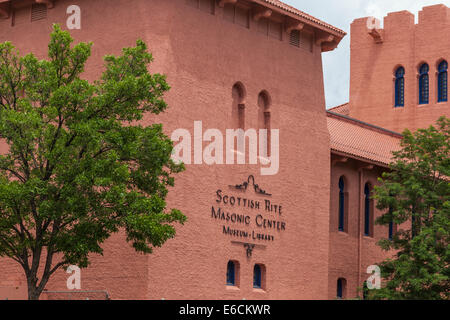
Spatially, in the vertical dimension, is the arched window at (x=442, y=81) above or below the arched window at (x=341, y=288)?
above

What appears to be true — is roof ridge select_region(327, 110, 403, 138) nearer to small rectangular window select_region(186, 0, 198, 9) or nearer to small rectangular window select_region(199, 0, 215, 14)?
small rectangular window select_region(199, 0, 215, 14)

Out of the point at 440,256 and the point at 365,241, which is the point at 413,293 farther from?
the point at 365,241

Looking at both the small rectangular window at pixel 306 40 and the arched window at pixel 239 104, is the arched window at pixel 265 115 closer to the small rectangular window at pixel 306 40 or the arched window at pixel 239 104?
the arched window at pixel 239 104

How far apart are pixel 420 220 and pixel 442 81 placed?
1386cm

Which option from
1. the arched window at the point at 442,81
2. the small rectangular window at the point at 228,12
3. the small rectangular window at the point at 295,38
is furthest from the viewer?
the arched window at the point at 442,81

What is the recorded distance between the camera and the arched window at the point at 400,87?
4309 centimetres

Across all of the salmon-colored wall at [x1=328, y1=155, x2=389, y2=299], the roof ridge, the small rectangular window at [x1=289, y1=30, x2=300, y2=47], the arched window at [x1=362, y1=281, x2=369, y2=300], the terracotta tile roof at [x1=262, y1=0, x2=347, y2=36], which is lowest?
the arched window at [x1=362, y1=281, x2=369, y2=300]

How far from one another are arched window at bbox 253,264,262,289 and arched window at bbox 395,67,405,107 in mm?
17203

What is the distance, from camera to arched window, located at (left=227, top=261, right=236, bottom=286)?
1075 inches

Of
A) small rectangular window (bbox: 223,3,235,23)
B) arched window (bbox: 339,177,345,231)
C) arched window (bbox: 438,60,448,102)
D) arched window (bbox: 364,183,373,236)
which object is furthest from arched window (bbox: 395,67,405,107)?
small rectangular window (bbox: 223,3,235,23)

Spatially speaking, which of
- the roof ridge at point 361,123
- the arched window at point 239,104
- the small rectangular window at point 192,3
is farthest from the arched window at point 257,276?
the roof ridge at point 361,123

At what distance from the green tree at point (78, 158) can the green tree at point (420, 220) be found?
32.7 feet

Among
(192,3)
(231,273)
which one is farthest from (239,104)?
(231,273)
